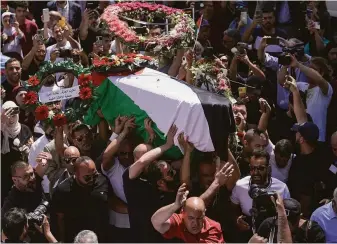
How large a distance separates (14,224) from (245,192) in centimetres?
207

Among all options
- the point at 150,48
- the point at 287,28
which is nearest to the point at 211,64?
the point at 150,48

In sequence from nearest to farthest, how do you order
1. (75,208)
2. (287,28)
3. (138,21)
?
(75,208), (138,21), (287,28)

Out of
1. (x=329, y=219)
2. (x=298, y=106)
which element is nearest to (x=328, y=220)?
(x=329, y=219)

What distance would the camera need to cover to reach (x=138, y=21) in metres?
9.35

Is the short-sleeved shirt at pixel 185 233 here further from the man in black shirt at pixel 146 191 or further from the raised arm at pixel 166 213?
the man in black shirt at pixel 146 191

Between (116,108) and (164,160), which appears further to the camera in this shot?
(116,108)

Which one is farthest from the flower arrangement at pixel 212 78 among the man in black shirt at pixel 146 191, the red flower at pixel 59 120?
the red flower at pixel 59 120

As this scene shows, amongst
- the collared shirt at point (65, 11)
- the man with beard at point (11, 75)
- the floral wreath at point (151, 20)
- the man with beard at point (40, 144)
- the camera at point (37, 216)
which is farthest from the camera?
the collared shirt at point (65, 11)

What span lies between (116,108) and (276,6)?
4.07m

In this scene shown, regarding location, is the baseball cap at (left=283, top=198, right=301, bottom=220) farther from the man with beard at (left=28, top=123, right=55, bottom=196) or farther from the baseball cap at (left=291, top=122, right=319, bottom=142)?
the man with beard at (left=28, top=123, right=55, bottom=196)

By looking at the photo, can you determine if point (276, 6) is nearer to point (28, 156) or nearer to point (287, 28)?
point (287, 28)

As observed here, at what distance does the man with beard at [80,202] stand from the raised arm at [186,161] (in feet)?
2.30

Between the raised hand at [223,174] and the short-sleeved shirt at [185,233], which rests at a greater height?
the raised hand at [223,174]

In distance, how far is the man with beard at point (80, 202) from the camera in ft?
22.8
